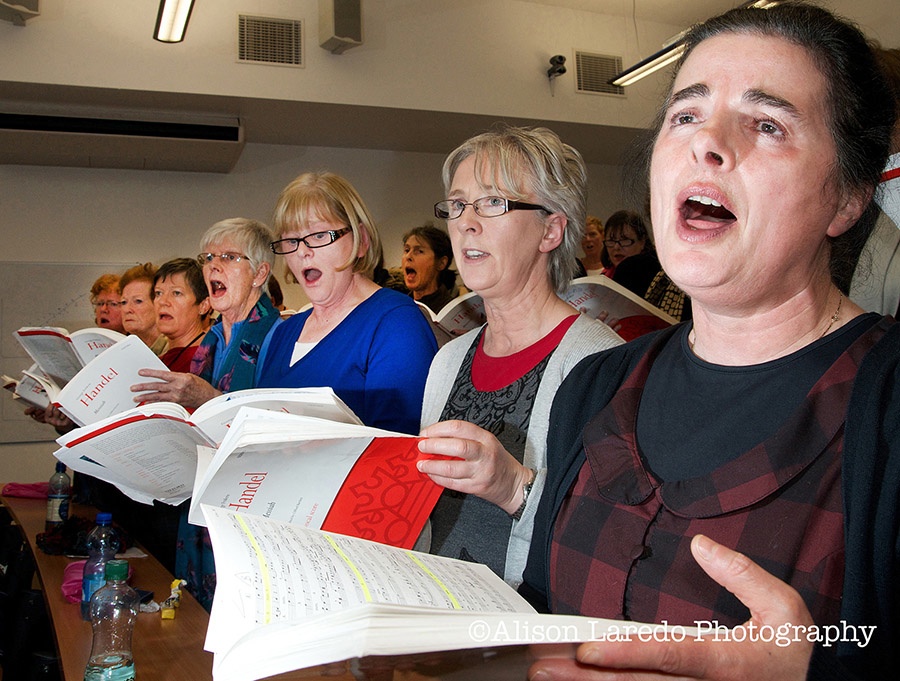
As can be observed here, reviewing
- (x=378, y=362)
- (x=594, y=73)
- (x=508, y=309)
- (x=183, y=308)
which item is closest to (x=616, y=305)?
(x=508, y=309)

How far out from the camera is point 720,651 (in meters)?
0.61

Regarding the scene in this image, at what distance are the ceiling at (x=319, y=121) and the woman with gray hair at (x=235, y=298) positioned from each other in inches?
120

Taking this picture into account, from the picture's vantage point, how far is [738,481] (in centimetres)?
87

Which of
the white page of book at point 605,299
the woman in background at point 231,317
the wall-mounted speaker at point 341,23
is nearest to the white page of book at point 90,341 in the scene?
the woman in background at point 231,317

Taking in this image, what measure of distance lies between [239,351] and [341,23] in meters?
3.63

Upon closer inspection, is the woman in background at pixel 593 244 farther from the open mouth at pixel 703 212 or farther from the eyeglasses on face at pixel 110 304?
the open mouth at pixel 703 212

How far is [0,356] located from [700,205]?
6.85 meters

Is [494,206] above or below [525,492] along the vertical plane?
above

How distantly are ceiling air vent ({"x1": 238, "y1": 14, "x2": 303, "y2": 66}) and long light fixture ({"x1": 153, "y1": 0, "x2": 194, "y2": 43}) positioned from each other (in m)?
0.81

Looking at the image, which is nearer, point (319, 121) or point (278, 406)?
point (278, 406)

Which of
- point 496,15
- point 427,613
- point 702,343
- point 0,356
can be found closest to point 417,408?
point 702,343

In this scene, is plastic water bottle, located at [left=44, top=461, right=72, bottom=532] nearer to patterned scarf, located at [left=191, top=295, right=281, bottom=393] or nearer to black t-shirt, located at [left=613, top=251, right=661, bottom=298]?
patterned scarf, located at [left=191, top=295, right=281, bottom=393]

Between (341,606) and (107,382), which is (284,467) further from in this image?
(107,382)

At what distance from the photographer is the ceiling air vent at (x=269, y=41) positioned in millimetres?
5641
